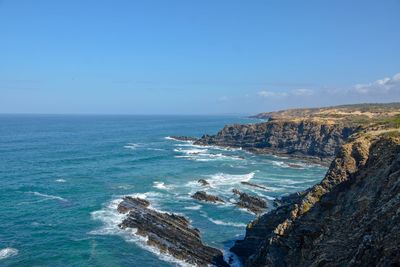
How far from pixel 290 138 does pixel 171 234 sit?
77.7 metres

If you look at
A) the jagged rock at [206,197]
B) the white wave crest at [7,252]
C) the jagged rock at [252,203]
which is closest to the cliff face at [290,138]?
the jagged rock at [252,203]

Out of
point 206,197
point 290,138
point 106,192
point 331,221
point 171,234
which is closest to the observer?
point 331,221

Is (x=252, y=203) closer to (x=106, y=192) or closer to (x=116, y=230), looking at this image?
(x=116, y=230)

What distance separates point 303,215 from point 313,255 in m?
6.60

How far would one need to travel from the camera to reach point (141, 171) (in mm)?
84312

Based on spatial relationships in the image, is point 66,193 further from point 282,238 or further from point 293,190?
point 282,238

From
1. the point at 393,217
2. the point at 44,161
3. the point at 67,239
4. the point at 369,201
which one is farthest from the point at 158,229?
the point at 44,161

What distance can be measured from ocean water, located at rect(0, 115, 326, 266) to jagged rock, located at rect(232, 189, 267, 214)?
5.55ft

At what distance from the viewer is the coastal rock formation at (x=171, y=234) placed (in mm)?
41156

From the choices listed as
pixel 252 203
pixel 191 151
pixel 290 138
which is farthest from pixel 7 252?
pixel 290 138

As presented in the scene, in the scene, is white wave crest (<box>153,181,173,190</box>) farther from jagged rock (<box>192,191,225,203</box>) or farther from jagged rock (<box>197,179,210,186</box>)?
jagged rock (<box>192,191,225,203</box>)

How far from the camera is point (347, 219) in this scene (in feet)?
Answer: 82.5

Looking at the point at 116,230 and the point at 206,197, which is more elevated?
the point at 206,197

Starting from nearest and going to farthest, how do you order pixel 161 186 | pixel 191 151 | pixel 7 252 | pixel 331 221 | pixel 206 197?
pixel 331 221, pixel 7 252, pixel 206 197, pixel 161 186, pixel 191 151
